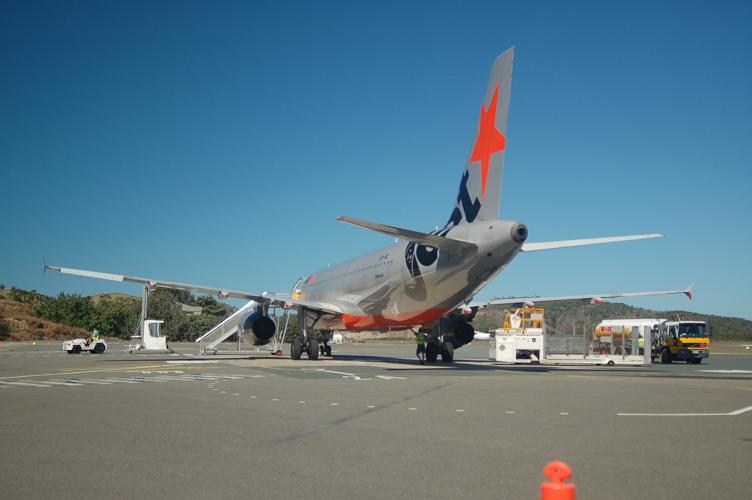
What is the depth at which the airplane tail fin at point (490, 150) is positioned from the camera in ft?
79.1

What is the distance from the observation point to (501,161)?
948 inches

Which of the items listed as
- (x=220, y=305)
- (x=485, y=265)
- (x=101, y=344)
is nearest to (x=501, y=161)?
(x=485, y=265)

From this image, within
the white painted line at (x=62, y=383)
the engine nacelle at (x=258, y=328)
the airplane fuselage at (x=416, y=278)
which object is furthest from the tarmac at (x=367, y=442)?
the engine nacelle at (x=258, y=328)

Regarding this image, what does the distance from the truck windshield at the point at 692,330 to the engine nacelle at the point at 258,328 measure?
79.3 feet

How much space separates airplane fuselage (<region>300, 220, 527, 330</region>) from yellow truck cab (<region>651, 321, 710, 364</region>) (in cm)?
1957

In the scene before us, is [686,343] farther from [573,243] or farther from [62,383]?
[62,383]

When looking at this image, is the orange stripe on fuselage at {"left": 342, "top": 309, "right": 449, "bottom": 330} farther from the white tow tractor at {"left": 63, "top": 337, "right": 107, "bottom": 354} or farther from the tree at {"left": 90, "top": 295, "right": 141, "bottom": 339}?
the tree at {"left": 90, "top": 295, "right": 141, "bottom": 339}

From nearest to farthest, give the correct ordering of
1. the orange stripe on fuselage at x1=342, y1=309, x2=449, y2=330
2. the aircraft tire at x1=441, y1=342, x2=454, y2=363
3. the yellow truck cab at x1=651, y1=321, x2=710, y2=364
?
the orange stripe on fuselage at x1=342, y1=309, x2=449, y2=330 → the aircraft tire at x1=441, y1=342, x2=454, y2=363 → the yellow truck cab at x1=651, y1=321, x2=710, y2=364

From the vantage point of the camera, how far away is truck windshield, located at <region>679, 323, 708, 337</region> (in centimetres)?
4062

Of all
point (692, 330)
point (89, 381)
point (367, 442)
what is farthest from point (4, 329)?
point (367, 442)

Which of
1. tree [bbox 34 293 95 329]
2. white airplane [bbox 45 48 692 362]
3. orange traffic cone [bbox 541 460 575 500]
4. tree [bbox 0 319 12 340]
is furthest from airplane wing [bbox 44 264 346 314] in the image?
tree [bbox 34 293 95 329]

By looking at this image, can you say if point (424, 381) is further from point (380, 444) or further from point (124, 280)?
point (124, 280)

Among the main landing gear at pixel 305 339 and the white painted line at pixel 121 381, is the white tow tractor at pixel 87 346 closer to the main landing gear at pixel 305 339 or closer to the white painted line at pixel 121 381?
the main landing gear at pixel 305 339

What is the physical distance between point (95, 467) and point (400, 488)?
3235 millimetres
